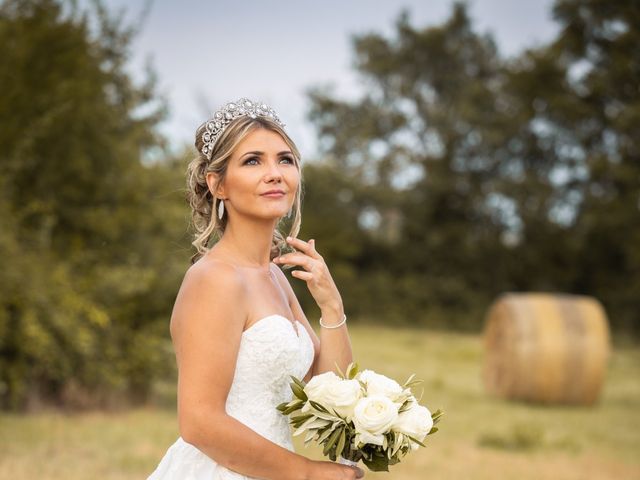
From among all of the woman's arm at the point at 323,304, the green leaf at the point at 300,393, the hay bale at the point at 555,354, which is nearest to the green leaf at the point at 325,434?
the green leaf at the point at 300,393

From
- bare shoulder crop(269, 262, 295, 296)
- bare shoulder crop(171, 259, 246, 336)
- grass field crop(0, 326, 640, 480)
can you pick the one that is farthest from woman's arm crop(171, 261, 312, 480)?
grass field crop(0, 326, 640, 480)

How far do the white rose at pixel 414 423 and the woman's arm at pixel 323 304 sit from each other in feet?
1.18

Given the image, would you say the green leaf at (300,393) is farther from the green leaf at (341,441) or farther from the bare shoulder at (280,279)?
the bare shoulder at (280,279)

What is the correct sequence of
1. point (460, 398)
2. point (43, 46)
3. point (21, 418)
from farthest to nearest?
point (460, 398) < point (43, 46) < point (21, 418)

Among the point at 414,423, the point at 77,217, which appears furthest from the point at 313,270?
the point at 77,217

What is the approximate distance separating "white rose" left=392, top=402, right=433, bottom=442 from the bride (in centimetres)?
21

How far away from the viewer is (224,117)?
2.93 metres

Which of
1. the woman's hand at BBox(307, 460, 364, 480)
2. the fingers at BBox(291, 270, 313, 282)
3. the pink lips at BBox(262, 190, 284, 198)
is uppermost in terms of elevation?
the pink lips at BBox(262, 190, 284, 198)

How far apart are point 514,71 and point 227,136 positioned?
2819 cm

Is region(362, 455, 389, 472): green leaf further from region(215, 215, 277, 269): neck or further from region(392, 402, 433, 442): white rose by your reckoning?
region(215, 215, 277, 269): neck

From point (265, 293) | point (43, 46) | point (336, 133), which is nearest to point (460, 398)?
point (43, 46)

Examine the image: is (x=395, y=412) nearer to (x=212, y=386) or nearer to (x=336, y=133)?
(x=212, y=386)

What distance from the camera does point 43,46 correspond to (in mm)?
9734

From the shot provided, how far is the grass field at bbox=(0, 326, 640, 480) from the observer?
7297mm
